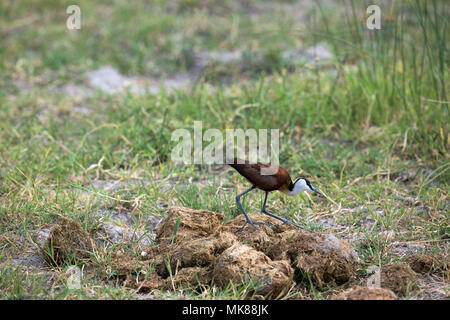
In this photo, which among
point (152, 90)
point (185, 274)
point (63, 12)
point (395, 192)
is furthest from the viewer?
point (63, 12)

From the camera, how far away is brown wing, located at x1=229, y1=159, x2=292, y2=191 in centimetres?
252

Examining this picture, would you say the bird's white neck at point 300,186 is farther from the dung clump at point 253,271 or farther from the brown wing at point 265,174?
the dung clump at point 253,271

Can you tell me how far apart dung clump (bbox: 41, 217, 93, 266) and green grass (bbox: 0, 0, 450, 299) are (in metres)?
0.10

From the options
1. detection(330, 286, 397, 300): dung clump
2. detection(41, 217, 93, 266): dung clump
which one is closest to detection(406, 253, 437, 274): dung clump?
detection(330, 286, 397, 300): dung clump

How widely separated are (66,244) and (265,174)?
95 cm

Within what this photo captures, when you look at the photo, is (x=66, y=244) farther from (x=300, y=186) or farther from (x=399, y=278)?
(x=399, y=278)

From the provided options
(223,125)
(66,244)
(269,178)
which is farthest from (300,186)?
(223,125)

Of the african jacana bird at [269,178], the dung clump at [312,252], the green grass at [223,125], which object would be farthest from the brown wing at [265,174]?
the green grass at [223,125]

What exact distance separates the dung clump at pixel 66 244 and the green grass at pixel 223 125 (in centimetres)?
10

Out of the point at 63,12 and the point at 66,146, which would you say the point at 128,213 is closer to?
the point at 66,146

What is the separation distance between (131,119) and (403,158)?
192 centimetres

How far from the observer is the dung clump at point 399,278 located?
7.70ft

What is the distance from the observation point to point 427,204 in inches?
125
